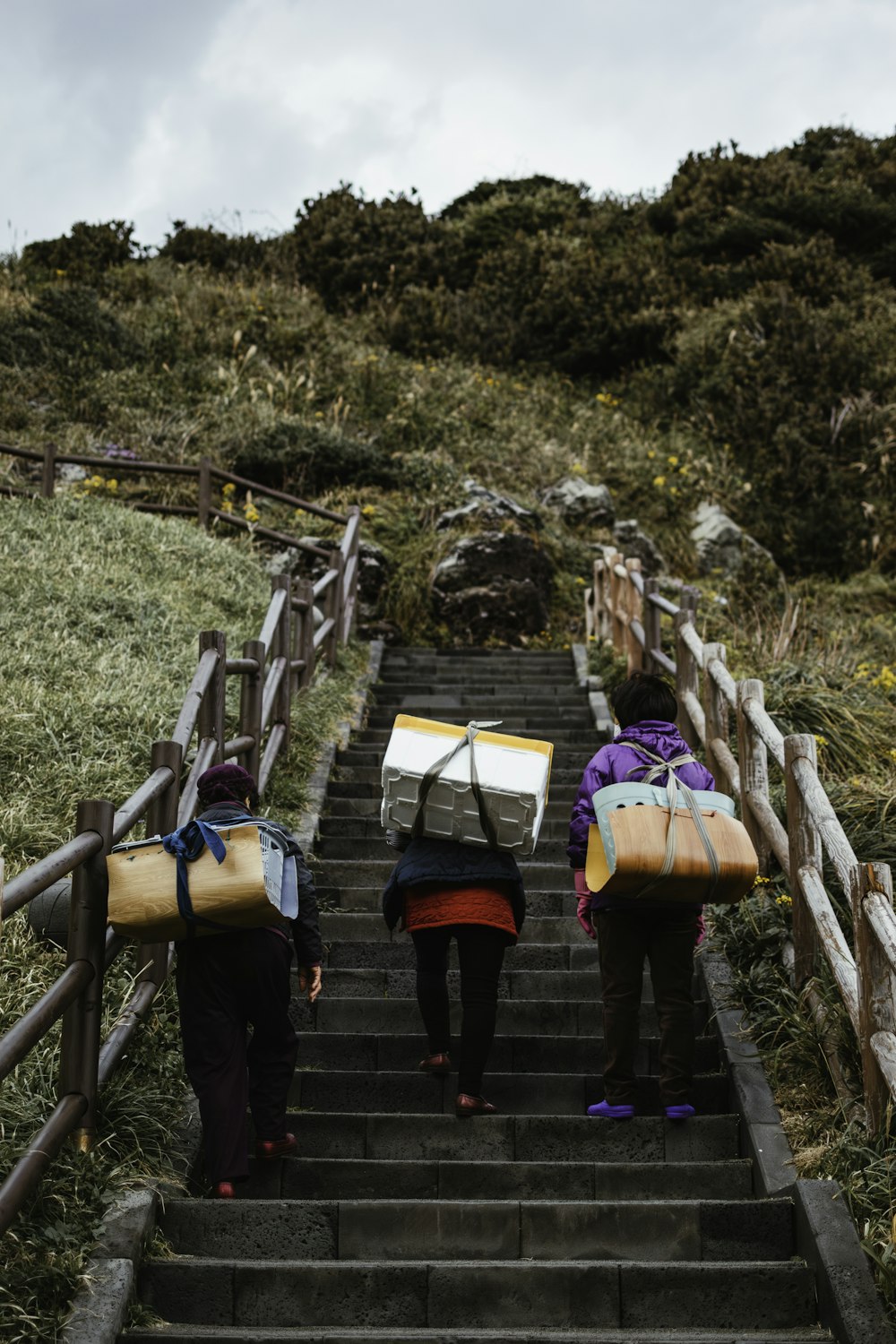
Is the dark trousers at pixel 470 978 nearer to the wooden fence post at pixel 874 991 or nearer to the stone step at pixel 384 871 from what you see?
the wooden fence post at pixel 874 991

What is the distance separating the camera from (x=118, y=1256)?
3.50 m

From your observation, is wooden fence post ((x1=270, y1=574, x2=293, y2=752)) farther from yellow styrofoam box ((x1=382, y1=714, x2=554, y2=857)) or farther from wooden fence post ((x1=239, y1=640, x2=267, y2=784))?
yellow styrofoam box ((x1=382, y1=714, x2=554, y2=857))

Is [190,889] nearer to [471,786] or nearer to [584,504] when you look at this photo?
[471,786]

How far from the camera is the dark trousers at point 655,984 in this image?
4.40 metres

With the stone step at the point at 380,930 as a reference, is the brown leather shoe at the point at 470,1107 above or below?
above

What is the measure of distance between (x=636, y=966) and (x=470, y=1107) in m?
0.74

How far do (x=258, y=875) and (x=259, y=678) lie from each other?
337 centimetres

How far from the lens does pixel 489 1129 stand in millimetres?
4426

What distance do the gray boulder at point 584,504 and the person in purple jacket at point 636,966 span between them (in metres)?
11.8

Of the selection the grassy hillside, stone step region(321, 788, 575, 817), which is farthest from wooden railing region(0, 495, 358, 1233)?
stone step region(321, 788, 575, 817)

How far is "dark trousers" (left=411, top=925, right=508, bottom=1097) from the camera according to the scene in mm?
4402

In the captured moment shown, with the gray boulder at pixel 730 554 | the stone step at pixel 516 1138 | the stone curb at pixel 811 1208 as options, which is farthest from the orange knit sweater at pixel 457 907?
the gray boulder at pixel 730 554

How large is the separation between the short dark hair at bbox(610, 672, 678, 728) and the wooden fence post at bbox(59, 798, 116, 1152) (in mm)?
1832

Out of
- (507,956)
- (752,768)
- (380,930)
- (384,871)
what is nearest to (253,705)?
(384,871)
